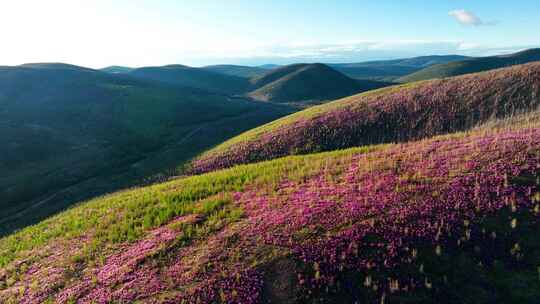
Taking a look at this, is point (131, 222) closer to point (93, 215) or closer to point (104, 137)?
point (93, 215)

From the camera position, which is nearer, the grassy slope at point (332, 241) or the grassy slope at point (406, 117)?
the grassy slope at point (332, 241)

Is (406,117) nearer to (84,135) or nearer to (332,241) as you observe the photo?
(332,241)

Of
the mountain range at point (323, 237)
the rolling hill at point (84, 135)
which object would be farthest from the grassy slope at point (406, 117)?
the rolling hill at point (84, 135)

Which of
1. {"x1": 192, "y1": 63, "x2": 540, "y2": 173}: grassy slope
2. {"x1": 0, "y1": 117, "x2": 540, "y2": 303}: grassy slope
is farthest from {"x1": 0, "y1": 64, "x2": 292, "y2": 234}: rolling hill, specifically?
{"x1": 0, "y1": 117, "x2": 540, "y2": 303}: grassy slope

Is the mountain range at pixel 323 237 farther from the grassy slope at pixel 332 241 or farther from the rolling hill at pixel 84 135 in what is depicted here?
the rolling hill at pixel 84 135

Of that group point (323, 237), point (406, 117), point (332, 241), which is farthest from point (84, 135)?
point (332, 241)
